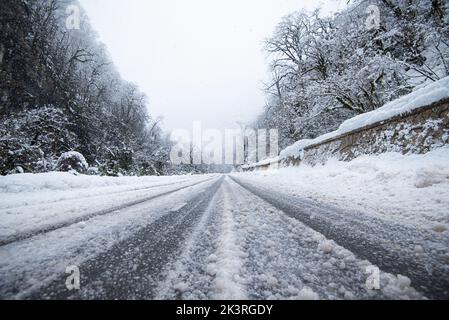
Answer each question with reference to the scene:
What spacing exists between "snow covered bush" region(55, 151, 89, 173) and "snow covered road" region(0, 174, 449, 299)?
8.53m

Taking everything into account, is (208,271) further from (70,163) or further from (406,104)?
(70,163)

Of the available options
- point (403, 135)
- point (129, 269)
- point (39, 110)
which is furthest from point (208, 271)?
point (39, 110)

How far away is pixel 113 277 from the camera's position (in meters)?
1.14

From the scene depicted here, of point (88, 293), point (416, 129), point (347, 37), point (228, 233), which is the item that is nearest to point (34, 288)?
→ point (88, 293)

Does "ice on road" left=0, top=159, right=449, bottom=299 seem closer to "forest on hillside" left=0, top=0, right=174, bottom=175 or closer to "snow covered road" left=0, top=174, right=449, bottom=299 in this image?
"snow covered road" left=0, top=174, right=449, bottom=299

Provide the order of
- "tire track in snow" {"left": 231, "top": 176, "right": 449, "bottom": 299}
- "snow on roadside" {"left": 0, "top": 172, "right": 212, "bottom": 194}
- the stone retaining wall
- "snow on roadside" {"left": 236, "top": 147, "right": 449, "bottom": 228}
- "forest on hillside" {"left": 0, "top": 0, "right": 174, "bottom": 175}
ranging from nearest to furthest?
1. "tire track in snow" {"left": 231, "top": 176, "right": 449, "bottom": 299}
2. "snow on roadside" {"left": 236, "top": 147, "right": 449, "bottom": 228}
3. the stone retaining wall
4. "snow on roadside" {"left": 0, "top": 172, "right": 212, "bottom": 194}
5. "forest on hillside" {"left": 0, "top": 0, "right": 174, "bottom": 175}

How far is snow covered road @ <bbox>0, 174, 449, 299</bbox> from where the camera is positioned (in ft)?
3.28

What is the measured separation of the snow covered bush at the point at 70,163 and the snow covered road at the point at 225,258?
8.53 metres

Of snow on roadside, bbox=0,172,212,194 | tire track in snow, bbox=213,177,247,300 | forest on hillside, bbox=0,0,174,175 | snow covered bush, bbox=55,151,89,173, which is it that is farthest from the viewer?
snow covered bush, bbox=55,151,89,173

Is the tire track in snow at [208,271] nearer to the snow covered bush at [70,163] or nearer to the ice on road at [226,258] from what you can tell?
the ice on road at [226,258]

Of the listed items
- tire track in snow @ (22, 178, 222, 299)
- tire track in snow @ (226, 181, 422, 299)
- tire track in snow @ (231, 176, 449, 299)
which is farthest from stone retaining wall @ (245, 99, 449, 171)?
tire track in snow @ (22, 178, 222, 299)

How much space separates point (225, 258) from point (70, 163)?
10.9 meters

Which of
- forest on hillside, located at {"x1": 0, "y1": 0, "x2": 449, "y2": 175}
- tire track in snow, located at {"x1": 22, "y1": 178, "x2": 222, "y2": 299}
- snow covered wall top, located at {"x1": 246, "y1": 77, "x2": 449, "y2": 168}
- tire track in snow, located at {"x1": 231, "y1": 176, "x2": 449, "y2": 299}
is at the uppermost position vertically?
forest on hillside, located at {"x1": 0, "y1": 0, "x2": 449, "y2": 175}

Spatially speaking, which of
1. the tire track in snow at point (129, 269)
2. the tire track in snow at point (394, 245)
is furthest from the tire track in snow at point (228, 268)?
the tire track in snow at point (394, 245)
